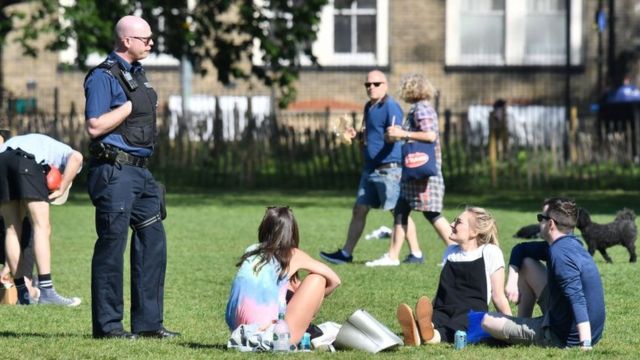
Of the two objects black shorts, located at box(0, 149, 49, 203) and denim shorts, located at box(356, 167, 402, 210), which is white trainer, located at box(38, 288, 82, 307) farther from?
denim shorts, located at box(356, 167, 402, 210)

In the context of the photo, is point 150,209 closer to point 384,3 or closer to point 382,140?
point 382,140

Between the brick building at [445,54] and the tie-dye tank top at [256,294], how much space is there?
29.0 meters

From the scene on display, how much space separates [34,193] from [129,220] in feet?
8.14

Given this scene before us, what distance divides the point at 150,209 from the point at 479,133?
1912 centimetres

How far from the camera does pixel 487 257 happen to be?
1058cm

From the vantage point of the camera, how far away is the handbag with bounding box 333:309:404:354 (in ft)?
31.7

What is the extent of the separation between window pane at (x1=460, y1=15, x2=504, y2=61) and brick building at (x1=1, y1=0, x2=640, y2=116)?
24 mm

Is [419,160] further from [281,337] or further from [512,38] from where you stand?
[512,38]

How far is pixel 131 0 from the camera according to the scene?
27922 millimetres

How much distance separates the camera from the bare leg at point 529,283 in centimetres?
1036

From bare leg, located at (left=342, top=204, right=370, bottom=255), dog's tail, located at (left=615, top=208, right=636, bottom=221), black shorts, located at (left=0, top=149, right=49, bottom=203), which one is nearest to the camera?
black shorts, located at (left=0, top=149, right=49, bottom=203)

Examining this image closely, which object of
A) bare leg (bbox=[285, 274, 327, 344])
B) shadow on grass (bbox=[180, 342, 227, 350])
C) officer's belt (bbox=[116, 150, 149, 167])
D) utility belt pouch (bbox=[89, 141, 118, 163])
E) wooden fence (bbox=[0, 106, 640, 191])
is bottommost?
wooden fence (bbox=[0, 106, 640, 191])

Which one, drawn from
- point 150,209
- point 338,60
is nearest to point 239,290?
point 150,209

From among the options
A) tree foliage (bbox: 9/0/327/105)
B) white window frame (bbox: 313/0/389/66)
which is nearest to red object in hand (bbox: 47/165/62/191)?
tree foliage (bbox: 9/0/327/105)
